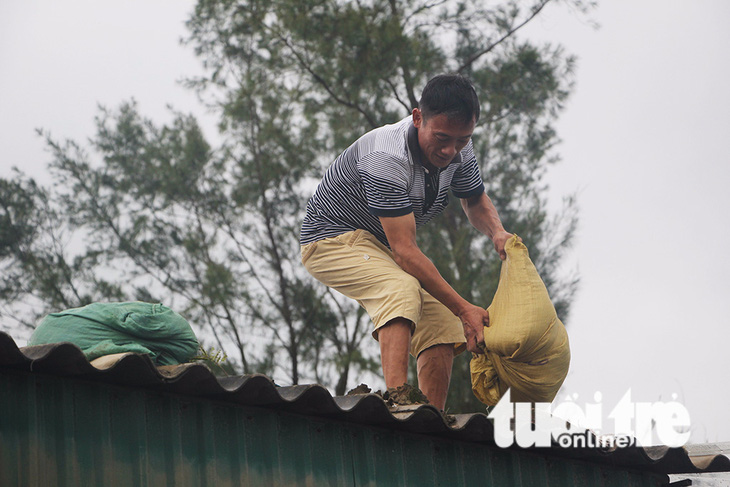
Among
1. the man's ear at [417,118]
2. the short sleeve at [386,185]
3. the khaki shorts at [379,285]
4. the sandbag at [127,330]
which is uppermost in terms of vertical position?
the man's ear at [417,118]

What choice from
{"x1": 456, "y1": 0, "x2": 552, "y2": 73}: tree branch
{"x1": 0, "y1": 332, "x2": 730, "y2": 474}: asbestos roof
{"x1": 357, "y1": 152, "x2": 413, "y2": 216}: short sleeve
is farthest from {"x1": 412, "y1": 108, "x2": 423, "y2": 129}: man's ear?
{"x1": 456, "y1": 0, "x2": 552, "y2": 73}: tree branch

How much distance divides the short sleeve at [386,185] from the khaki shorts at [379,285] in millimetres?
295

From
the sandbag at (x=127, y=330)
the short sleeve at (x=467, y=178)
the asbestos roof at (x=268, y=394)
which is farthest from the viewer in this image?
the short sleeve at (x=467, y=178)

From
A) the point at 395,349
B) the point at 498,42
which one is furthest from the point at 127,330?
the point at 498,42

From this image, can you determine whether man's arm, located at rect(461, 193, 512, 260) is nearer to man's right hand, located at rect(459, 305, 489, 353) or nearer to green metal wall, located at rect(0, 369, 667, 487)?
man's right hand, located at rect(459, 305, 489, 353)

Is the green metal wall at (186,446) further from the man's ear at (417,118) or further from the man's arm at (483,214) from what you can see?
the man's ear at (417,118)

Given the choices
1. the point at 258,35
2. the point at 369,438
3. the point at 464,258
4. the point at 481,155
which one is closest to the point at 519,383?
the point at 369,438

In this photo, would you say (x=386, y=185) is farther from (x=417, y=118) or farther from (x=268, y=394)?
(x=268, y=394)

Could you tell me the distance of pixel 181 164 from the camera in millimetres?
12977

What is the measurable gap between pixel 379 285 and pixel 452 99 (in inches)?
36.5

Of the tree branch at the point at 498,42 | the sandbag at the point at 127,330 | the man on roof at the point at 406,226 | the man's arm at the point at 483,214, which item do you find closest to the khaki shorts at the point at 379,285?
→ the man on roof at the point at 406,226

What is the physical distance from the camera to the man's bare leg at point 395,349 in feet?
13.8

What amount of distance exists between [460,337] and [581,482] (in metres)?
1.04

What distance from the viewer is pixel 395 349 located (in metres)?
4.23
